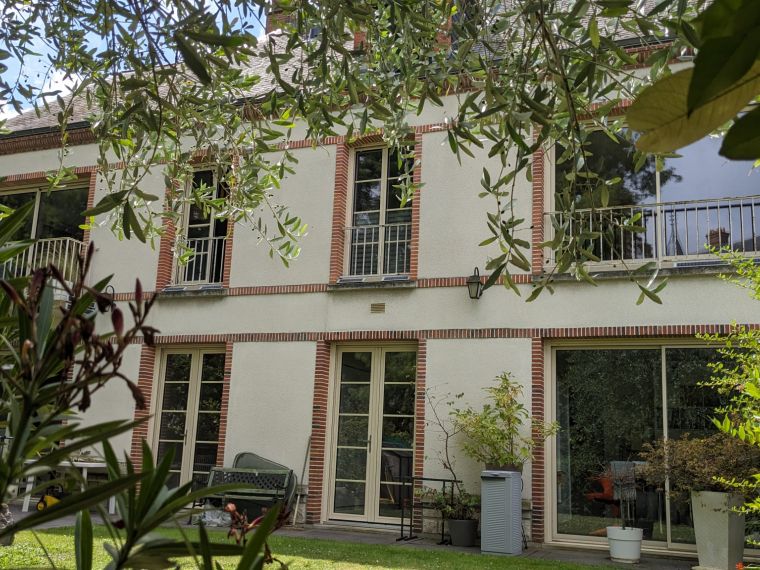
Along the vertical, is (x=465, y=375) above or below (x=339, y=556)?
above

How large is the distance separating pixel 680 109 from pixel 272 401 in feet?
35.1

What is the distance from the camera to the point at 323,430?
10461mm

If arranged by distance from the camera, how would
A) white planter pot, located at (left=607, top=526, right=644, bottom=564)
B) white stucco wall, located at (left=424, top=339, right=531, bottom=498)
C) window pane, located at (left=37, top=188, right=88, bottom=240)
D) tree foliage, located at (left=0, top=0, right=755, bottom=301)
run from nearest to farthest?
tree foliage, located at (left=0, top=0, right=755, bottom=301)
white planter pot, located at (left=607, top=526, right=644, bottom=564)
white stucco wall, located at (left=424, top=339, right=531, bottom=498)
window pane, located at (left=37, top=188, right=88, bottom=240)

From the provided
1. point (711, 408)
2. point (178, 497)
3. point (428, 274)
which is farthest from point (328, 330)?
point (178, 497)

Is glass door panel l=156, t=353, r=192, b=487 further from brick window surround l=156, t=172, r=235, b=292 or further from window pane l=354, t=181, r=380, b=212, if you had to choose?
window pane l=354, t=181, r=380, b=212

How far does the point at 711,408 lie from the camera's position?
8.75 meters

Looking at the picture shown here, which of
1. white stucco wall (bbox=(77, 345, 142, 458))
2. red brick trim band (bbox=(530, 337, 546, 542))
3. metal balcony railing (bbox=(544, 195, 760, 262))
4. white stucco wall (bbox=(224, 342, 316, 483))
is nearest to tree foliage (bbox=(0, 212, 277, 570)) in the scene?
metal balcony railing (bbox=(544, 195, 760, 262))

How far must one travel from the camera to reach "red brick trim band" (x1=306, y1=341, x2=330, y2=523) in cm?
1022

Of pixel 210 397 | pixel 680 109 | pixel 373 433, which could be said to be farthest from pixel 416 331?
pixel 680 109

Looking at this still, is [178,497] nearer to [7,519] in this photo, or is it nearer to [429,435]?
[7,519]

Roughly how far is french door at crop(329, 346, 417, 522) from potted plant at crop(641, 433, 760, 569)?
11.6 ft

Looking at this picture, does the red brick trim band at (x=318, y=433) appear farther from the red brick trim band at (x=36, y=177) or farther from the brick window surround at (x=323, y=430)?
the red brick trim band at (x=36, y=177)

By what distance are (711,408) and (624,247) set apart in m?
2.17

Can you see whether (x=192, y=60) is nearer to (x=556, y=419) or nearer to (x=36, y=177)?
(x=556, y=419)
